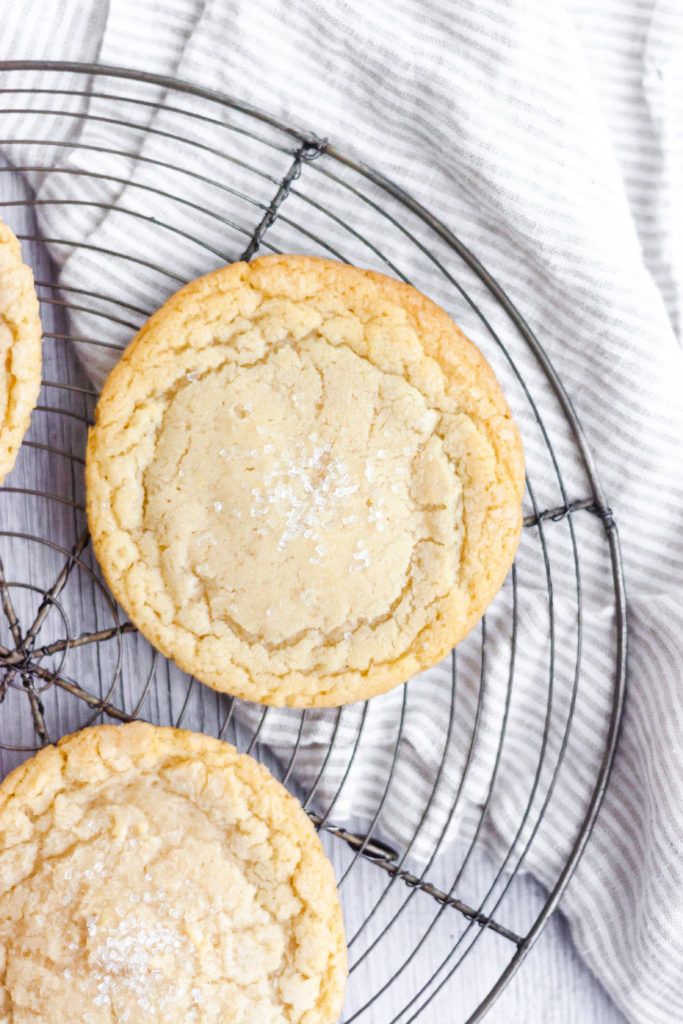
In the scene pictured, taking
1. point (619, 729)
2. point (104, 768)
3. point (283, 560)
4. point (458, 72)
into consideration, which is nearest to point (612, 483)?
point (619, 729)

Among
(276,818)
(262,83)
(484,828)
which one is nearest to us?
(276,818)

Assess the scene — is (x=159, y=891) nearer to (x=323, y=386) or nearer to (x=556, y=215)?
(x=323, y=386)

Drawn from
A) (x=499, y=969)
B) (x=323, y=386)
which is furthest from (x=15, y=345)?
(x=499, y=969)

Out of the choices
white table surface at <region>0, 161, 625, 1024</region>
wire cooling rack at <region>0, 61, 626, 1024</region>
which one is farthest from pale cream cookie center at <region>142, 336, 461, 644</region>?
white table surface at <region>0, 161, 625, 1024</region>

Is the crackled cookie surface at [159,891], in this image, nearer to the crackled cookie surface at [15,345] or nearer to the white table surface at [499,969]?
the white table surface at [499,969]

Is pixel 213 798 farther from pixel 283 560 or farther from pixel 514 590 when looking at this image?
pixel 514 590

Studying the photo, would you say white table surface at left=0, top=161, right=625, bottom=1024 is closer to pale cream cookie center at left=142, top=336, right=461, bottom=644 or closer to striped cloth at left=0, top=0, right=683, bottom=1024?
striped cloth at left=0, top=0, right=683, bottom=1024
